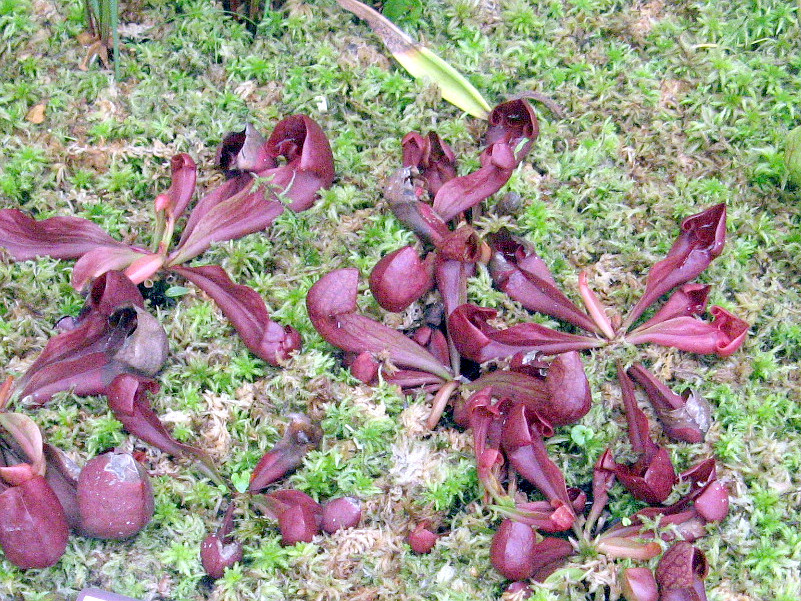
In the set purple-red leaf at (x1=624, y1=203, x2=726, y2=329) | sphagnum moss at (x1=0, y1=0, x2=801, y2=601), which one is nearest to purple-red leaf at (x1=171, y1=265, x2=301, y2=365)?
sphagnum moss at (x1=0, y1=0, x2=801, y2=601)

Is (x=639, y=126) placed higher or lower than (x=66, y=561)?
higher

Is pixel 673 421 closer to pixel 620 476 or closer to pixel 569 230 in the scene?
pixel 620 476

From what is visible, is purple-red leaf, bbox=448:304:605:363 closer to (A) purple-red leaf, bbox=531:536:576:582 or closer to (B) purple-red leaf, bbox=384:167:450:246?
(B) purple-red leaf, bbox=384:167:450:246

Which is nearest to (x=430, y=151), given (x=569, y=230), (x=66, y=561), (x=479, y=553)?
(x=569, y=230)

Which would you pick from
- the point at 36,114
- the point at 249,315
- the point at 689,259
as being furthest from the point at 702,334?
the point at 36,114

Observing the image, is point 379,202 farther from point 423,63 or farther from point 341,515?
point 341,515

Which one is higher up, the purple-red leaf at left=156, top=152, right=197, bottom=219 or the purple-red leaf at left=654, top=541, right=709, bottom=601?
the purple-red leaf at left=156, top=152, right=197, bottom=219
